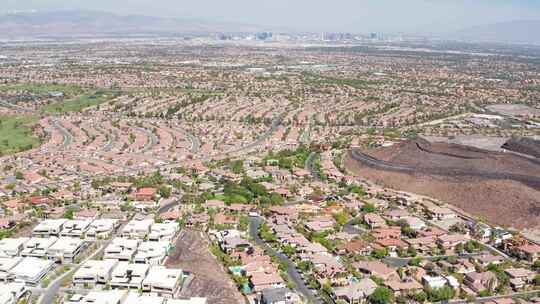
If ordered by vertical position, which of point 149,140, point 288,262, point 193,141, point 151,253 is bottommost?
point 288,262

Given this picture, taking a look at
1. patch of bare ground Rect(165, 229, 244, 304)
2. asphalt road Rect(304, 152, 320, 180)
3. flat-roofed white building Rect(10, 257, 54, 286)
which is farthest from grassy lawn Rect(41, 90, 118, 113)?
flat-roofed white building Rect(10, 257, 54, 286)

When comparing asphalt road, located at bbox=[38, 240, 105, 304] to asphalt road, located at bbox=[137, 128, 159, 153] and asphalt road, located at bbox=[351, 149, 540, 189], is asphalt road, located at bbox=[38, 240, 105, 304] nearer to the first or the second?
asphalt road, located at bbox=[137, 128, 159, 153]

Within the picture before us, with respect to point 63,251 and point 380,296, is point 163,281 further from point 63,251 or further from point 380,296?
point 380,296

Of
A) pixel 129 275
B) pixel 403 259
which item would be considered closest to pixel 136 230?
pixel 129 275

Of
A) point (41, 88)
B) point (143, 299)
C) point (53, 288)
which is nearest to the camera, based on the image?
point (143, 299)

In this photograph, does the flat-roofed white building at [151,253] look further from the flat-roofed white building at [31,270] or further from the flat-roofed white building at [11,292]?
the flat-roofed white building at [11,292]

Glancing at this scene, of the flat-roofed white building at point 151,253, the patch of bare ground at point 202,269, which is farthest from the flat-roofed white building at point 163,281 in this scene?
the flat-roofed white building at point 151,253

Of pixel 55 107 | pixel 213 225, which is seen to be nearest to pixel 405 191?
pixel 213 225

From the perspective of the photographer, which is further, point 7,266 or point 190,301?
point 7,266
